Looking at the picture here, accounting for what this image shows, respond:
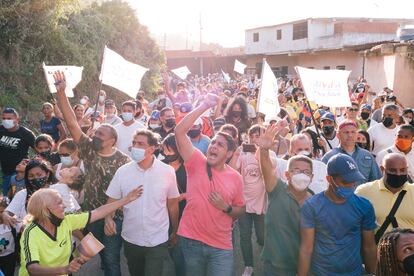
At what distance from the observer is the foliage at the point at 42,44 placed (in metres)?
→ 12.4

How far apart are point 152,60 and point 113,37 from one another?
3249mm

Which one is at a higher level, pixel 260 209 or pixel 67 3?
pixel 67 3

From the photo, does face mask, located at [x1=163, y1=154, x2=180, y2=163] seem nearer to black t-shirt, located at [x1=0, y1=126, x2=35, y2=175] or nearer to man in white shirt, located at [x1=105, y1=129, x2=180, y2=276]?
man in white shirt, located at [x1=105, y1=129, x2=180, y2=276]

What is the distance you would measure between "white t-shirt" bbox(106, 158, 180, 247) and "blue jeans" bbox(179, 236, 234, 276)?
0.31 m

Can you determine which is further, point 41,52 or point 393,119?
point 41,52

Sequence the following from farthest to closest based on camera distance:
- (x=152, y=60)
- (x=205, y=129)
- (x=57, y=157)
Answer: (x=152, y=60)
(x=205, y=129)
(x=57, y=157)

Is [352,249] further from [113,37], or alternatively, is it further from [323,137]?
[113,37]

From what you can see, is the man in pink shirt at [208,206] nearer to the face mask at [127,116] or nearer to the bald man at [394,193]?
the bald man at [394,193]

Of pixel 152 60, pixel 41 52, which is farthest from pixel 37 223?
pixel 152 60

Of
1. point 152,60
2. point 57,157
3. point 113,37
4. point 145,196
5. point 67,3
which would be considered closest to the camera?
point 145,196

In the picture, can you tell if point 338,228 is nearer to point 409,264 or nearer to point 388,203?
point 388,203

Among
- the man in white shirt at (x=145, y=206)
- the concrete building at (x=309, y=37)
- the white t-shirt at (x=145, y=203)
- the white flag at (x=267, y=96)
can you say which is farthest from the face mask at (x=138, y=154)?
the concrete building at (x=309, y=37)

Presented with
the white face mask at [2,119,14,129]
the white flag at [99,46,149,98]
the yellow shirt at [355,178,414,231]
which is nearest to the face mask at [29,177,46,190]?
the white face mask at [2,119,14,129]

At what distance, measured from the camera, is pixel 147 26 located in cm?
2245
